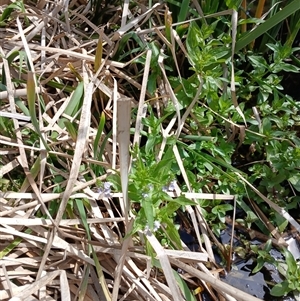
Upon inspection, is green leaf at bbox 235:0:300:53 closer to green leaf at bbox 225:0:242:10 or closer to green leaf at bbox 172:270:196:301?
green leaf at bbox 225:0:242:10

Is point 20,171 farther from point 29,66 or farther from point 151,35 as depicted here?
point 151,35

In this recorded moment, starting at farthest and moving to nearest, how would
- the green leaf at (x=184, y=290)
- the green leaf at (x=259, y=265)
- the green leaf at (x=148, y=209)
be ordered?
the green leaf at (x=259, y=265) → the green leaf at (x=184, y=290) → the green leaf at (x=148, y=209)

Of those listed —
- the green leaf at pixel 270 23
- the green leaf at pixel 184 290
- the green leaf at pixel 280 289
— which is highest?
the green leaf at pixel 270 23

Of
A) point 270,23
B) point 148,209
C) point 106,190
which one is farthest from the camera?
point 270,23

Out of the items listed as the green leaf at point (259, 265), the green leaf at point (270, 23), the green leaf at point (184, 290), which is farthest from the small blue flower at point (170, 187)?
the green leaf at point (270, 23)

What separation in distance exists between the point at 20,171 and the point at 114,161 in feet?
0.84

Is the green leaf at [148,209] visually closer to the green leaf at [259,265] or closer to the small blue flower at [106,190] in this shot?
the small blue flower at [106,190]

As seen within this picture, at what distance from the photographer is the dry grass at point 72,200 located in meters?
1.08

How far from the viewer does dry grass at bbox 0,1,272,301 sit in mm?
1080

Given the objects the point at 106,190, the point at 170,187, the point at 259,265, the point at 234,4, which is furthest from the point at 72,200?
the point at 234,4

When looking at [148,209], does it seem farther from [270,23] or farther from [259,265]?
[270,23]

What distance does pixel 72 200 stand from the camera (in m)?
1.16

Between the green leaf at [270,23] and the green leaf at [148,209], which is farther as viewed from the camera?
the green leaf at [270,23]

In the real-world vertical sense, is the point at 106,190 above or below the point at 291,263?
above
